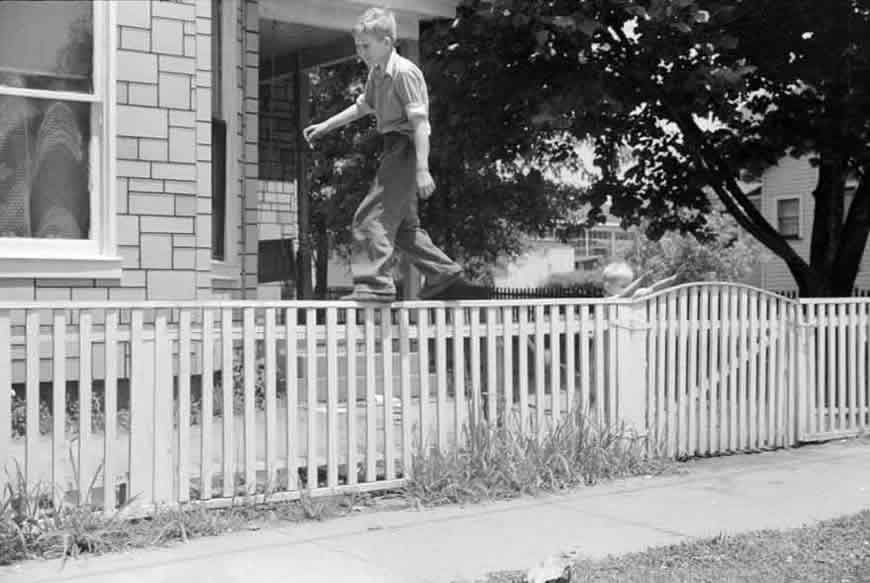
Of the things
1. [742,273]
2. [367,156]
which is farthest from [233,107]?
[742,273]

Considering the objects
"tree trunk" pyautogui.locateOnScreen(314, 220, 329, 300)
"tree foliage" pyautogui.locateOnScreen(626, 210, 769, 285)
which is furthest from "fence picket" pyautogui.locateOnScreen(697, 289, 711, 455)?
"tree foliage" pyautogui.locateOnScreen(626, 210, 769, 285)

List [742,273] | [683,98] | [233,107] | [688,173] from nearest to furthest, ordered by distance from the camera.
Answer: [233,107]
[683,98]
[688,173]
[742,273]

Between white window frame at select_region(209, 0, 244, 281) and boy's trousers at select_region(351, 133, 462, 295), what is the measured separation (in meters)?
3.85

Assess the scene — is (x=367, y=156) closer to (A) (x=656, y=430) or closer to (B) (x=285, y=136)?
(B) (x=285, y=136)

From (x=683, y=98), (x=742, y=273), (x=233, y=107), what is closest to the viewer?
(x=233, y=107)

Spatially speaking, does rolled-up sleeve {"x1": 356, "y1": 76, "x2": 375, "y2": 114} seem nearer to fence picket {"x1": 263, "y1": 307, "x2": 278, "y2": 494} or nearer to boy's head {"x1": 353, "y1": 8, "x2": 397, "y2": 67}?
boy's head {"x1": 353, "y1": 8, "x2": 397, "y2": 67}

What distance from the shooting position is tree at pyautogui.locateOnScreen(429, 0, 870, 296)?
11.7 metres

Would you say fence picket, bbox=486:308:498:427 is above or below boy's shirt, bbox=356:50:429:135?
below

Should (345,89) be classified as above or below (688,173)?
above

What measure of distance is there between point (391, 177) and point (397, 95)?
515mm

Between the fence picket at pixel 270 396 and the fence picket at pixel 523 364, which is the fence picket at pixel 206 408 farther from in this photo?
the fence picket at pixel 523 364

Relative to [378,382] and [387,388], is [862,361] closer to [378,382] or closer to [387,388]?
[378,382]

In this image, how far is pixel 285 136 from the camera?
13.5 metres

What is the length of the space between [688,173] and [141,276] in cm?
847
